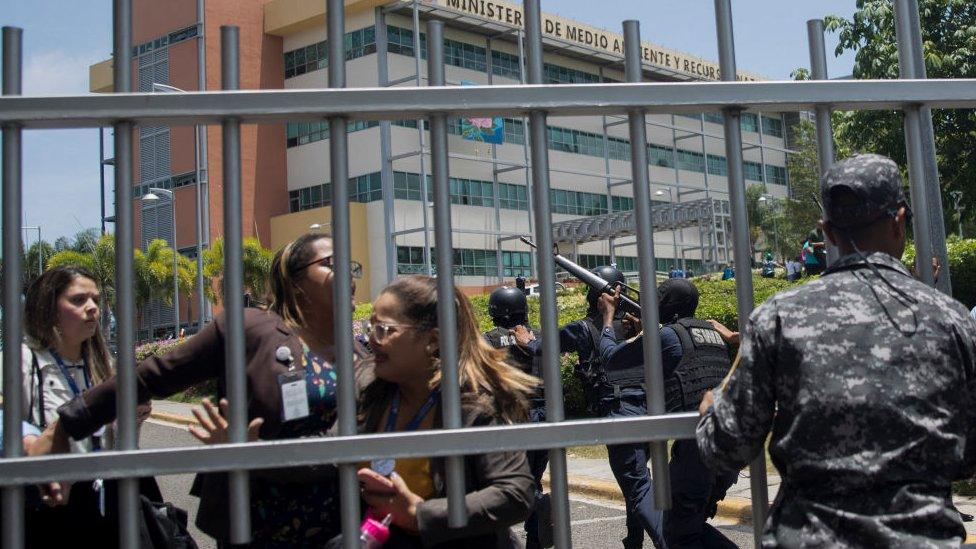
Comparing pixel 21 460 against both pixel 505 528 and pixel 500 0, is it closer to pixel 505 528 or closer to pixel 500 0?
pixel 505 528

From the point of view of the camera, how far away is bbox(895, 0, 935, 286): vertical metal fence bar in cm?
256

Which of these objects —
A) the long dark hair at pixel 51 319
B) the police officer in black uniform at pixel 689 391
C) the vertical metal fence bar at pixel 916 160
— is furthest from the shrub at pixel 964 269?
the long dark hair at pixel 51 319

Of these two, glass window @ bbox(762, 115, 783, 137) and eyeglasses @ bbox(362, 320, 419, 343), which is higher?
glass window @ bbox(762, 115, 783, 137)

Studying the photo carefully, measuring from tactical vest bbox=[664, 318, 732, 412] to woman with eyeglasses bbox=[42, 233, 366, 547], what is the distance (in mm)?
2672

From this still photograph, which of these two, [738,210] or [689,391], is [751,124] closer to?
[689,391]

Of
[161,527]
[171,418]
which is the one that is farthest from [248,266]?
[161,527]

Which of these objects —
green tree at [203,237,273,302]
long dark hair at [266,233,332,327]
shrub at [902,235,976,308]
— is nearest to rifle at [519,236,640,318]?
long dark hair at [266,233,332,327]

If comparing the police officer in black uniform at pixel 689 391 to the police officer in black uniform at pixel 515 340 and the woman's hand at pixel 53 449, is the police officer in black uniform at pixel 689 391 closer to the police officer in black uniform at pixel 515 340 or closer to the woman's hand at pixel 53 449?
the police officer in black uniform at pixel 515 340

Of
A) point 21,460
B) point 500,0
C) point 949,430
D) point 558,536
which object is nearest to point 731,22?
point 949,430

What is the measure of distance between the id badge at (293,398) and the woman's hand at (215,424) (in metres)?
0.07

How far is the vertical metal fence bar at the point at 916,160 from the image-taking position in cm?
256

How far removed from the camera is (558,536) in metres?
2.45

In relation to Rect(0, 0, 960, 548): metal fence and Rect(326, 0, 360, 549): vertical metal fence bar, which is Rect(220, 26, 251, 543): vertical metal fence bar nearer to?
Rect(0, 0, 960, 548): metal fence

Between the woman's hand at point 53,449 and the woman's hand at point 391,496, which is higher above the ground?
the woman's hand at point 53,449
